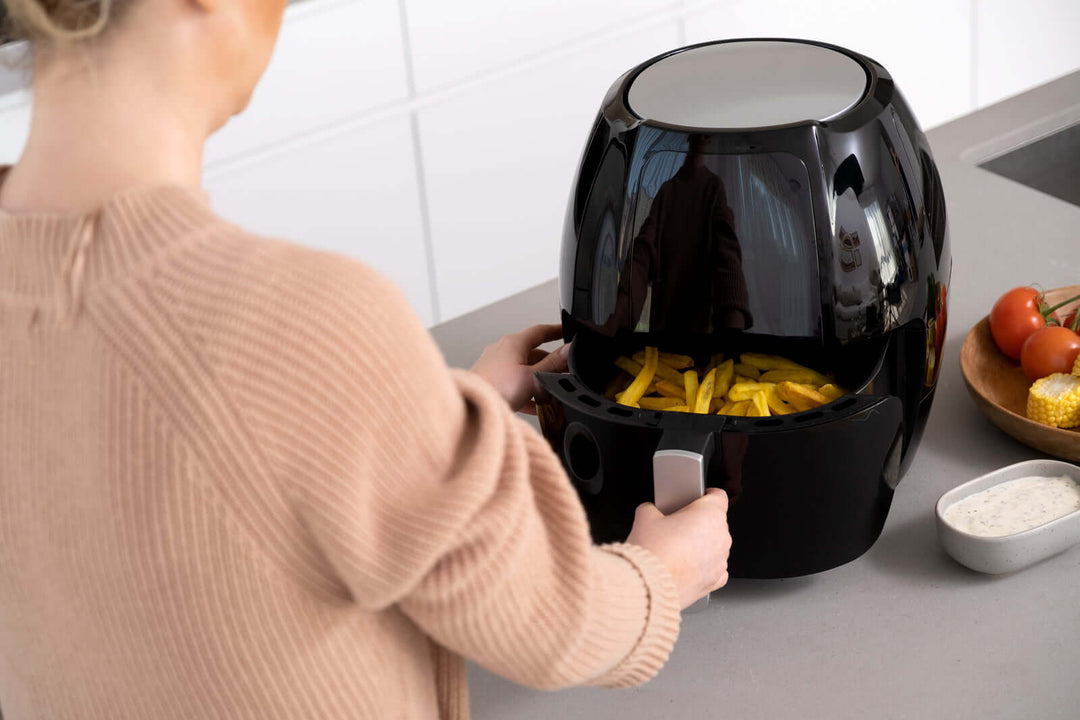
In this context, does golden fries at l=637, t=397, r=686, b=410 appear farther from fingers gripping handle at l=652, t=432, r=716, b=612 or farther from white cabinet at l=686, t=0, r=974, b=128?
white cabinet at l=686, t=0, r=974, b=128

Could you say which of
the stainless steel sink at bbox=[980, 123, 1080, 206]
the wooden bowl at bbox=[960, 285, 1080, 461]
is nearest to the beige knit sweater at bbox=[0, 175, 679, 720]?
the wooden bowl at bbox=[960, 285, 1080, 461]

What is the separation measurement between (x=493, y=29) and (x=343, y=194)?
1.47 ft

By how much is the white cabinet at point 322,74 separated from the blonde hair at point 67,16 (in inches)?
63.9

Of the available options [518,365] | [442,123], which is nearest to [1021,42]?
[442,123]

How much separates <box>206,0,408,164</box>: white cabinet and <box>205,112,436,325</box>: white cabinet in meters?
0.04

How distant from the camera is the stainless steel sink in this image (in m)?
1.59

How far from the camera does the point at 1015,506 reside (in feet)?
3.14

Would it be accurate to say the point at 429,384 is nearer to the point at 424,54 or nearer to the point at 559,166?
the point at 424,54

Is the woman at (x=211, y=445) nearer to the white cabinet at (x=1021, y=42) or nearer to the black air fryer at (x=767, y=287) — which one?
the black air fryer at (x=767, y=287)

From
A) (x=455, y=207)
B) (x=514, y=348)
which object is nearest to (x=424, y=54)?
(x=455, y=207)

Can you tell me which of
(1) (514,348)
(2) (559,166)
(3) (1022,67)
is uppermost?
(1) (514,348)

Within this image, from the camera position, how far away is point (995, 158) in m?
1.58

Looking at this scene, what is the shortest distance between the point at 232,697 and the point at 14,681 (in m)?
0.16

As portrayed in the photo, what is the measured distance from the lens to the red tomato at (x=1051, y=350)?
1046 mm
